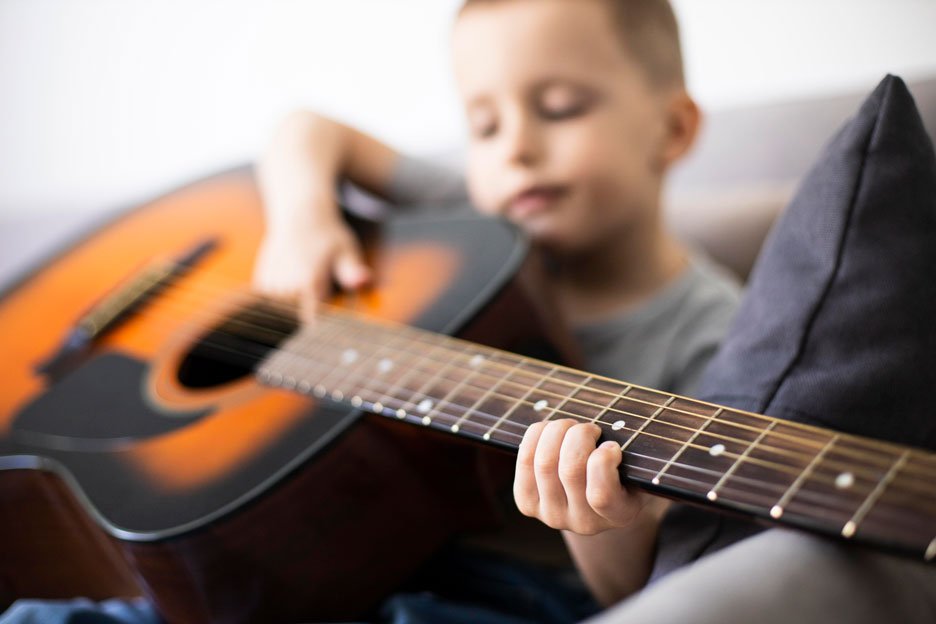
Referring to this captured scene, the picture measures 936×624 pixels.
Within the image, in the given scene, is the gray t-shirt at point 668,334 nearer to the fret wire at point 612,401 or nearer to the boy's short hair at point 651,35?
the boy's short hair at point 651,35

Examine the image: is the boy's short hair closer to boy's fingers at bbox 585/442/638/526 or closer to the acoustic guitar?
the acoustic guitar

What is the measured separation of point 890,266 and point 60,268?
2.92 feet

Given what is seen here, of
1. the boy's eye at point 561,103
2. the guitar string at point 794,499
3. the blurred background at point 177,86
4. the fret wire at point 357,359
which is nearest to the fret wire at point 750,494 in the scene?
the guitar string at point 794,499

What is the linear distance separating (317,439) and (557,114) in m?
0.43

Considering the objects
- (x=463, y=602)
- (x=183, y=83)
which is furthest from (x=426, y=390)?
(x=183, y=83)

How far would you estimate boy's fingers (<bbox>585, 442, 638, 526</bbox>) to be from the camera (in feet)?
1.36

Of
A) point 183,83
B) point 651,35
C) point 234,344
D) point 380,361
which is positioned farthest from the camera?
point 183,83

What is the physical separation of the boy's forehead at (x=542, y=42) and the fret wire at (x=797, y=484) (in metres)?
0.55

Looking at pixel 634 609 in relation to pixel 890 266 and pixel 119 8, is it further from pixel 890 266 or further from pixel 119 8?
pixel 119 8

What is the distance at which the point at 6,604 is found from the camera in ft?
2.55

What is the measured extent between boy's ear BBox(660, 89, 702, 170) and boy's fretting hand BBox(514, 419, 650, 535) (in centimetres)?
57

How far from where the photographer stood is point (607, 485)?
1.37 ft

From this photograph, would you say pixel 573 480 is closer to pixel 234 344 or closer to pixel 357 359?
pixel 357 359

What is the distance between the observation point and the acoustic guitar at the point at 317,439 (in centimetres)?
41
